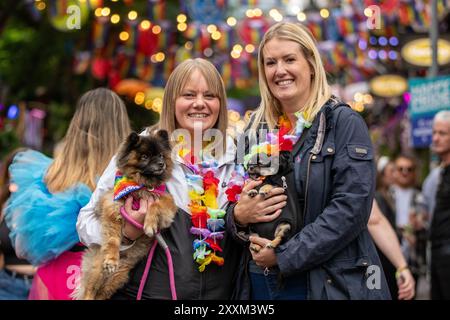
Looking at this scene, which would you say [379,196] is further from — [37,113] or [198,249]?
[37,113]

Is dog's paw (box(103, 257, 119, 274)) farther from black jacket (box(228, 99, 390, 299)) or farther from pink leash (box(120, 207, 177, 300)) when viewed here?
black jacket (box(228, 99, 390, 299))

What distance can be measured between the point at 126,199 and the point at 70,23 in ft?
6.26

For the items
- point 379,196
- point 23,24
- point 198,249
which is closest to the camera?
point 198,249

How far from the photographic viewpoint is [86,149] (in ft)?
14.8

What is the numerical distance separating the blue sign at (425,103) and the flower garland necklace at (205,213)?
6.31m

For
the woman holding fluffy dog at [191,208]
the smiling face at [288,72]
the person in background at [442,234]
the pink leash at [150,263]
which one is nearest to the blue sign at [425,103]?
the person in background at [442,234]

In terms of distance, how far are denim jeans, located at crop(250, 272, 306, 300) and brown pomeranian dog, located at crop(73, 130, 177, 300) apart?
650 millimetres

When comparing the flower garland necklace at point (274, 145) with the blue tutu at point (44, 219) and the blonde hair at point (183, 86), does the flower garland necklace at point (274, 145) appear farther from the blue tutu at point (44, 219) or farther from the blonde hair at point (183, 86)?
the blue tutu at point (44, 219)

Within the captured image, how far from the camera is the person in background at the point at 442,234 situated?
21.6ft

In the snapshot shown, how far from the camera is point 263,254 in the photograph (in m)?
3.18

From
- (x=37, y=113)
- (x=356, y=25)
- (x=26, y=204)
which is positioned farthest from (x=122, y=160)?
(x=37, y=113)

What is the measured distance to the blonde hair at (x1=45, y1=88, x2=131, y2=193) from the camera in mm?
4457

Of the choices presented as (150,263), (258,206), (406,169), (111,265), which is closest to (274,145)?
(258,206)

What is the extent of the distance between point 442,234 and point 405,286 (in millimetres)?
2170
